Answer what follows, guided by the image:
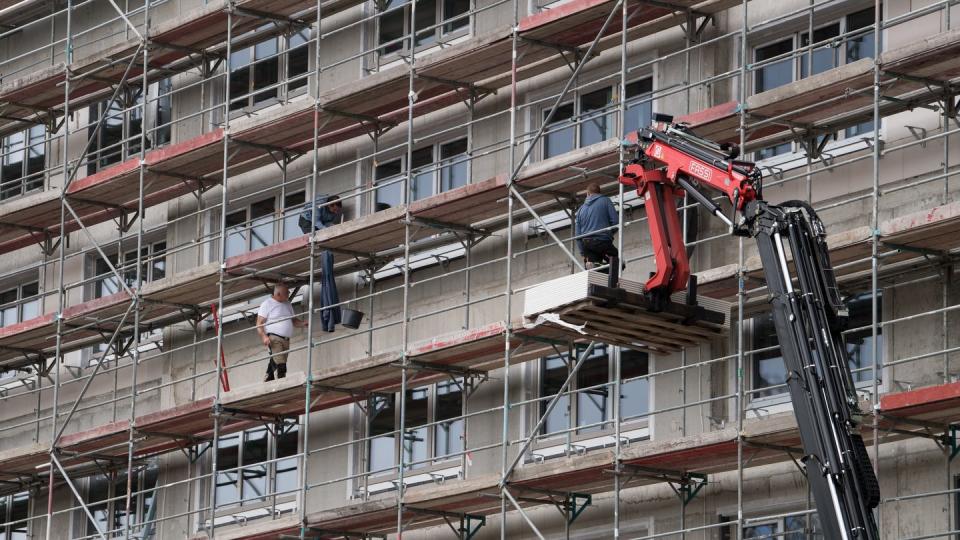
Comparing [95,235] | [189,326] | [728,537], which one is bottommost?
[728,537]

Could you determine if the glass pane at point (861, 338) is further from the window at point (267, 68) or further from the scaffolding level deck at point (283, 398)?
the window at point (267, 68)

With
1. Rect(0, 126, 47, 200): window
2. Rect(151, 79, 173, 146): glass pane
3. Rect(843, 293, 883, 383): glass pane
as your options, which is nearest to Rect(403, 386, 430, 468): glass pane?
Rect(843, 293, 883, 383): glass pane

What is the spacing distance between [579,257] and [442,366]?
8.59ft

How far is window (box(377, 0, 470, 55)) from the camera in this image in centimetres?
3422

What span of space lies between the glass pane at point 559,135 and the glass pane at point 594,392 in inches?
124

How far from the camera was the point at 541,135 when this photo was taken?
31.0 meters

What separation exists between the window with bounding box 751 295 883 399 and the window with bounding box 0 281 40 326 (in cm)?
1577

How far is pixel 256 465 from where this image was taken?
115ft

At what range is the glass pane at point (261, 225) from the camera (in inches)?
1433

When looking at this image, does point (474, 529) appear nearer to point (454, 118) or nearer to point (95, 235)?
point (454, 118)

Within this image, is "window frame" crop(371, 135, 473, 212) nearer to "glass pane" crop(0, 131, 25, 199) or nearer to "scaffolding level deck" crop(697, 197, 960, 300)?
"scaffolding level deck" crop(697, 197, 960, 300)

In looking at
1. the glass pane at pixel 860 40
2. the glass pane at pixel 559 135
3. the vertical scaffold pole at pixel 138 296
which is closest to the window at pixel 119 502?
the vertical scaffold pole at pixel 138 296

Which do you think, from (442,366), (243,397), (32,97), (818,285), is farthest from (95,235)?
(818,285)

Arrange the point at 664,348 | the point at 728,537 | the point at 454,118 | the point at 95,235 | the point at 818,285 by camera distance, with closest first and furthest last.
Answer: the point at 818,285 < the point at 664,348 < the point at 728,537 < the point at 454,118 < the point at 95,235
